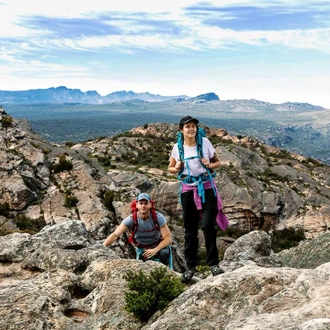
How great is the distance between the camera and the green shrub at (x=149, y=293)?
770cm

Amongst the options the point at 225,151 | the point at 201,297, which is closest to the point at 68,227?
the point at 201,297

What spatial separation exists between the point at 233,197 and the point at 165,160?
58.8 feet

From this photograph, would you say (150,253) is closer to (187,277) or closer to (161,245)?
(161,245)

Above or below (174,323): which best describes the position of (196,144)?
above

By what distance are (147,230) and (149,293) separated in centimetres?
300

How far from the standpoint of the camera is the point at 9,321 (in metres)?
7.73

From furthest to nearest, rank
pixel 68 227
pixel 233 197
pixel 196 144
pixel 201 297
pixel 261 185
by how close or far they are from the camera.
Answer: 1. pixel 261 185
2. pixel 233 197
3. pixel 68 227
4. pixel 196 144
5. pixel 201 297

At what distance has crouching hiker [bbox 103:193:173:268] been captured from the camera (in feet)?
34.5

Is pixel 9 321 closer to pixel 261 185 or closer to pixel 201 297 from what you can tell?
pixel 201 297

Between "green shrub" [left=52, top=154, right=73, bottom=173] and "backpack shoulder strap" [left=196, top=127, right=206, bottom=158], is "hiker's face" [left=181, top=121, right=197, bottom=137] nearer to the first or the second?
"backpack shoulder strap" [left=196, top=127, right=206, bottom=158]

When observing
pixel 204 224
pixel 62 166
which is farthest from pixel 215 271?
pixel 62 166

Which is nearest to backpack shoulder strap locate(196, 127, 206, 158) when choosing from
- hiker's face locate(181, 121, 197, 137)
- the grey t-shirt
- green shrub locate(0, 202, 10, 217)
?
hiker's face locate(181, 121, 197, 137)

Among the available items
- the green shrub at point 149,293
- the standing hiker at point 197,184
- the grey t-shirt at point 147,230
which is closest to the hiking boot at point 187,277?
the standing hiker at point 197,184

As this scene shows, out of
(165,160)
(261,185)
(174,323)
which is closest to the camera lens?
(174,323)
